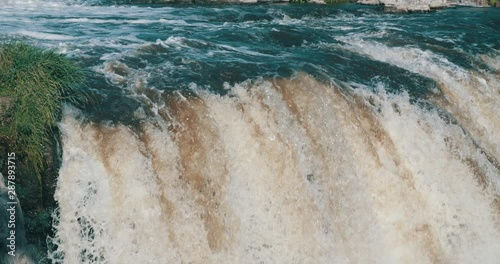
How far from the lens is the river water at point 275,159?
7.44m

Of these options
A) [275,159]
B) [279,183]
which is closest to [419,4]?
[275,159]

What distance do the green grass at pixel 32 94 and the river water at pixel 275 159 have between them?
308mm

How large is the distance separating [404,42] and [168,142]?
8287 millimetres

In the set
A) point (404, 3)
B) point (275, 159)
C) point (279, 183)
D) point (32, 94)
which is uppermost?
point (32, 94)

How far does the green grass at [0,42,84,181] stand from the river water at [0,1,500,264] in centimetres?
31

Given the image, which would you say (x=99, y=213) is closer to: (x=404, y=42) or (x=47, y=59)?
(x=47, y=59)

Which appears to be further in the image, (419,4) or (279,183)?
(419,4)

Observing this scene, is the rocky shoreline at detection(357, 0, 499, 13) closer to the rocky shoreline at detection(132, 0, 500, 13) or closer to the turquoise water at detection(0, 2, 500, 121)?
the rocky shoreline at detection(132, 0, 500, 13)

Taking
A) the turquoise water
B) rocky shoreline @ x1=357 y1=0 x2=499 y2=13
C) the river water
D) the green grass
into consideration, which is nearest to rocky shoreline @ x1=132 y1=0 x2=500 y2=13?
rocky shoreline @ x1=357 y1=0 x2=499 y2=13

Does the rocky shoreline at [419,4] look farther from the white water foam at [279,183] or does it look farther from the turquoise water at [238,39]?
the white water foam at [279,183]

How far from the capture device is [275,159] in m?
8.40

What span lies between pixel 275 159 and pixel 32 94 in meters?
3.82

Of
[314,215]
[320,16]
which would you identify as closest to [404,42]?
[320,16]

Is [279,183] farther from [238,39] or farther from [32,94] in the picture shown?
[238,39]
